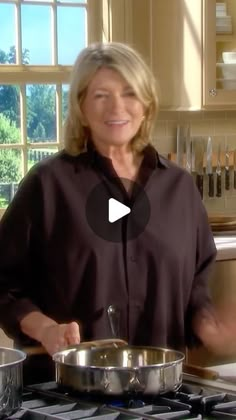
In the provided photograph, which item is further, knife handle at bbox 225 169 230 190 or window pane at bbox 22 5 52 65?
knife handle at bbox 225 169 230 190

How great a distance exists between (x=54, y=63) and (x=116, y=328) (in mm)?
2521

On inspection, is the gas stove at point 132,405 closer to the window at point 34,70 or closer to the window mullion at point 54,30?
the window at point 34,70

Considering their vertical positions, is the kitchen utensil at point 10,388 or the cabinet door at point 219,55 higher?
the cabinet door at point 219,55

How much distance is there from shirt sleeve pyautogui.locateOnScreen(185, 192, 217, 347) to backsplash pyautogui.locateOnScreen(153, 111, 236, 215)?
7.63ft

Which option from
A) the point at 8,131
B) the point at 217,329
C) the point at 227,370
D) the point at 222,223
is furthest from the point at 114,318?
the point at 8,131

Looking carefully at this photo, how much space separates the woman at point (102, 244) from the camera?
238cm

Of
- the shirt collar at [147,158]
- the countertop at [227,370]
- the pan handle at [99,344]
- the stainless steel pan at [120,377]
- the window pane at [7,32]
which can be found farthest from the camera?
the window pane at [7,32]

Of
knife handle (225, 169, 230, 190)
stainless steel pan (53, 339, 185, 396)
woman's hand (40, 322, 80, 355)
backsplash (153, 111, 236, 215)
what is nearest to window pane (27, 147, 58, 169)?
backsplash (153, 111, 236, 215)

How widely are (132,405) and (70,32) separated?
127 inches

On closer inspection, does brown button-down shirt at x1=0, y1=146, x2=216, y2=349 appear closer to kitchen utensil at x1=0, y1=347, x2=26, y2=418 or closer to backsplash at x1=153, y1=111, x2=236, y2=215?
kitchen utensil at x1=0, y1=347, x2=26, y2=418

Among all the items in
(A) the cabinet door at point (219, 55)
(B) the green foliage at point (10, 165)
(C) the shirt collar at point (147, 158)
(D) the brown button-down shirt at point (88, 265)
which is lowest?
(D) the brown button-down shirt at point (88, 265)

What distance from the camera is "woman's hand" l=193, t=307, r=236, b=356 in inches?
89.3

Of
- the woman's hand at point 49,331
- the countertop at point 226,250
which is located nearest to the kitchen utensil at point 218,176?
the countertop at point 226,250

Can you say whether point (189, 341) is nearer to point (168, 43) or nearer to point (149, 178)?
point (149, 178)
